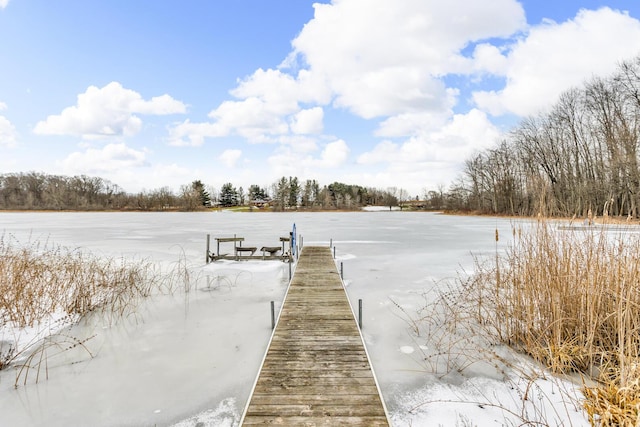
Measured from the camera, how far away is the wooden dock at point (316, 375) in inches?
109

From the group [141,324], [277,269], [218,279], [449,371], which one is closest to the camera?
[449,371]

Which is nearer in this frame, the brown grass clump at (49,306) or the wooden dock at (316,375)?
the wooden dock at (316,375)

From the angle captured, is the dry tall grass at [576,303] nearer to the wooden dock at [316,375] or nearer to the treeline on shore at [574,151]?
the wooden dock at [316,375]

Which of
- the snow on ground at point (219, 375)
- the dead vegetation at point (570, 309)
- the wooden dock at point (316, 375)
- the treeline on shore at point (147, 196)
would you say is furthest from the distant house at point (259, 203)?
the dead vegetation at point (570, 309)

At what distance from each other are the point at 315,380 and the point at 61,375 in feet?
10.2

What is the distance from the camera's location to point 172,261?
10.4 meters

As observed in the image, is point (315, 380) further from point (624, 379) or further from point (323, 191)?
point (323, 191)

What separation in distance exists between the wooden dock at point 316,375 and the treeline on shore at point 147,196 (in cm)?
5927

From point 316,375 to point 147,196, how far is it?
73657 millimetres

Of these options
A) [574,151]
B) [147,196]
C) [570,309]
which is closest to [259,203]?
[147,196]

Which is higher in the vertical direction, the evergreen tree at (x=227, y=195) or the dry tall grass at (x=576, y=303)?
the evergreen tree at (x=227, y=195)

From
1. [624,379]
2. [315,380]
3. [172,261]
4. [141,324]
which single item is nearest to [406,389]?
[315,380]

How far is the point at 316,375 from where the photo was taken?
3.39m

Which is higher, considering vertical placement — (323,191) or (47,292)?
(323,191)
